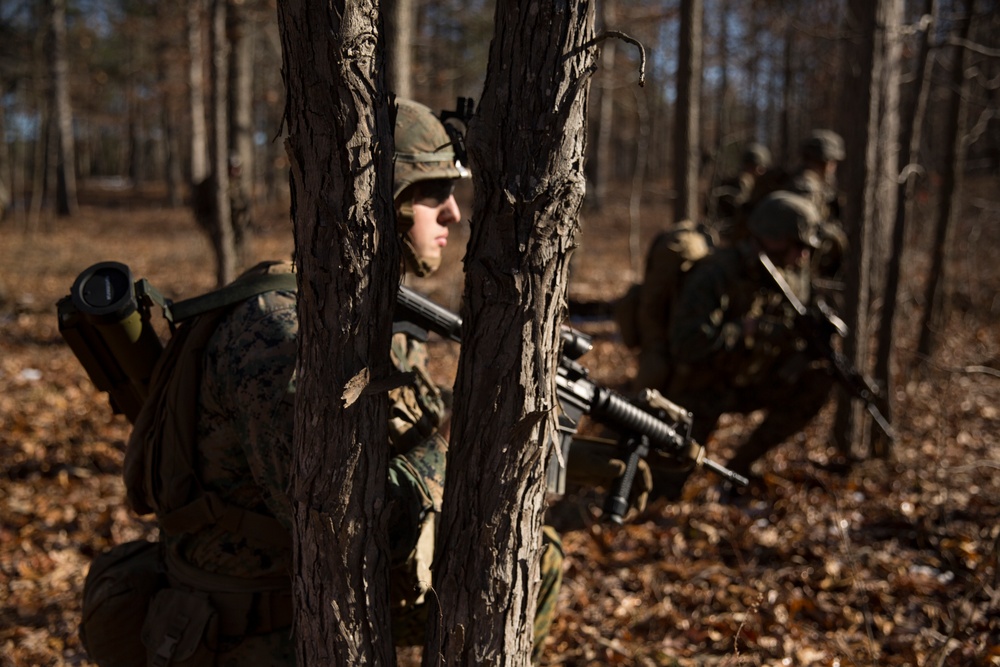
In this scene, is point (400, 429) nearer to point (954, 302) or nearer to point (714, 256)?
point (714, 256)

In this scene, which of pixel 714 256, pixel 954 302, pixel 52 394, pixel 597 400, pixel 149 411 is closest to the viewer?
pixel 149 411

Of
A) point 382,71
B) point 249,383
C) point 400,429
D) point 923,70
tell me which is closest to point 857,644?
point 400,429

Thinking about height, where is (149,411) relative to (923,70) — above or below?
below

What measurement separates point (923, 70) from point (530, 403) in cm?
487

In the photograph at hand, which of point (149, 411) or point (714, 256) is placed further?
point (714, 256)

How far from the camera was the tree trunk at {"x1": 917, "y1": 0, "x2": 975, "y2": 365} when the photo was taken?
614 centimetres

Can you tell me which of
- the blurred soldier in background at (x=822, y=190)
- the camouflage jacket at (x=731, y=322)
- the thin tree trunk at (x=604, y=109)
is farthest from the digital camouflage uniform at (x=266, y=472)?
the thin tree trunk at (x=604, y=109)

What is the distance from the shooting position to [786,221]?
5.12 m

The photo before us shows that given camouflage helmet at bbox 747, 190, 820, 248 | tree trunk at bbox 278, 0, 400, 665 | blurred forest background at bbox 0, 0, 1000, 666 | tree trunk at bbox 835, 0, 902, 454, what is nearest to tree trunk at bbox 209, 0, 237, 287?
blurred forest background at bbox 0, 0, 1000, 666

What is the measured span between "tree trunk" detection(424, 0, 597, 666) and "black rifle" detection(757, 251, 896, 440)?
3.60m

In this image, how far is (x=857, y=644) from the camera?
11.7 feet

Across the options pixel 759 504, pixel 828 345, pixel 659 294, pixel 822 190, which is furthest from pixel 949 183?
pixel 759 504

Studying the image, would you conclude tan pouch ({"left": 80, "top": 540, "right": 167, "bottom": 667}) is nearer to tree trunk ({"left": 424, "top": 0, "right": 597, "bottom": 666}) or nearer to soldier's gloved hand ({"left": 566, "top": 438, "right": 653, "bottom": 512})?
tree trunk ({"left": 424, "top": 0, "right": 597, "bottom": 666})

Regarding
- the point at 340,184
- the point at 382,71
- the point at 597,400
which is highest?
the point at 382,71
